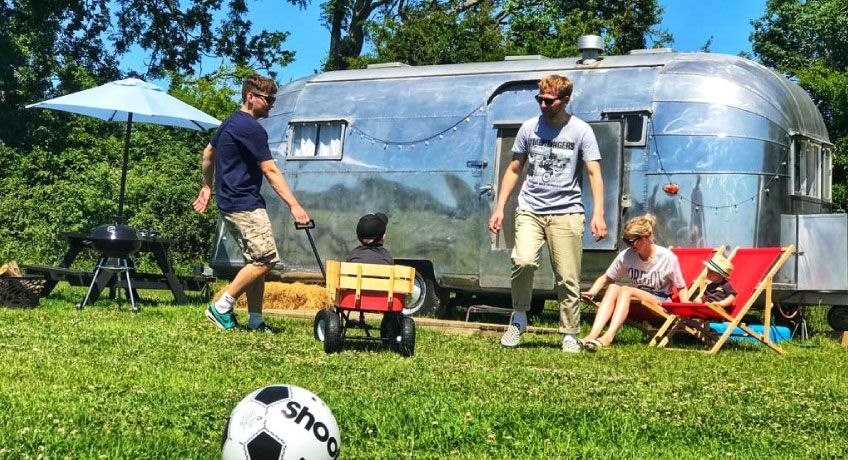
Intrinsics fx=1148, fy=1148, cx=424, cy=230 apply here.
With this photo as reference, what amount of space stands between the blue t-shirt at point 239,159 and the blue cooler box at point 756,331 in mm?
4636

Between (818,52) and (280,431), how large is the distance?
25.5 m

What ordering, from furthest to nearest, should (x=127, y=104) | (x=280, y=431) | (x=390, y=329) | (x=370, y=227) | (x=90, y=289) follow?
(x=127, y=104) → (x=90, y=289) → (x=370, y=227) → (x=390, y=329) → (x=280, y=431)

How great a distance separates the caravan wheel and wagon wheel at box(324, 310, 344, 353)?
5.00 meters

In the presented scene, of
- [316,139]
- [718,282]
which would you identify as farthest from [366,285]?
[316,139]

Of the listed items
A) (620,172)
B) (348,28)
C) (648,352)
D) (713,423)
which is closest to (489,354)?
(648,352)

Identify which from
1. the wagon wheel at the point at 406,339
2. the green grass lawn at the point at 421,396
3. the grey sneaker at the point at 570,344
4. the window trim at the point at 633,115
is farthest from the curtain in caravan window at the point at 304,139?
the wagon wheel at the point at 406,339

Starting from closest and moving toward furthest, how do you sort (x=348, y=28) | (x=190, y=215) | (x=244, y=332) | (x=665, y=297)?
1. (x=244, y=332)
2. (x=665, y=297)
3. (x=190, y=215)
4. (x=348, y=28)

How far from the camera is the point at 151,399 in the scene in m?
4.86

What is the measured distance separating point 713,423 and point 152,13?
28.0 m

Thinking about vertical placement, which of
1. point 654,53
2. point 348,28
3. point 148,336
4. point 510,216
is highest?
point 348,28

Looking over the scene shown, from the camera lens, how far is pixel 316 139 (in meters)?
13.1

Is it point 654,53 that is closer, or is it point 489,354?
point 489,354

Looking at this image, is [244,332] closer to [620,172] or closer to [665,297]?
[665,297]

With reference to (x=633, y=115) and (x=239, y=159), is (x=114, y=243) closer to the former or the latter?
(x=239, y=159)
